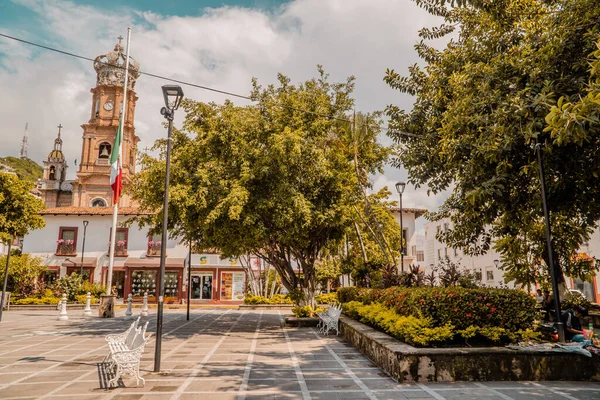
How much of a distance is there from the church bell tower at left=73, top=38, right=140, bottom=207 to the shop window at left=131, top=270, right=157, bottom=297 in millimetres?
12507

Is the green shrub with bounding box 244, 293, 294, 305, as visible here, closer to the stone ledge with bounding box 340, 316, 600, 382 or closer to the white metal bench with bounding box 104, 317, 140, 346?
the white metal bench with bounding box 104, 317, 140, 346

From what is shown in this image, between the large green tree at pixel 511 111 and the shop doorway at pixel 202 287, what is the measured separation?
2509 centimetres

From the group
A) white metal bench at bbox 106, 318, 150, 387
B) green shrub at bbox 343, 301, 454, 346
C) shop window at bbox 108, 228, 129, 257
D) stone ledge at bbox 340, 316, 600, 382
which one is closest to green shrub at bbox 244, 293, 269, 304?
shop window at bbox 108, 228, 129, 257

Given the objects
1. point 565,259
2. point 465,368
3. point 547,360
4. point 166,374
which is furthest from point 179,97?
point 565,259

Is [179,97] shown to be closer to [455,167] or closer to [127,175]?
[455,167]

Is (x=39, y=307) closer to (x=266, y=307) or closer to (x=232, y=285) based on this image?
(x=232, y=285)

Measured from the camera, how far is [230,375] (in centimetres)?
805

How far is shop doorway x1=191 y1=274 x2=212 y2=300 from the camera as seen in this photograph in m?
33.9

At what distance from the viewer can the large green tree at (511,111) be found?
7402 millimetres

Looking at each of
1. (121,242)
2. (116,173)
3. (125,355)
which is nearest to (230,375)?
(125,355)

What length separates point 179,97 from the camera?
9312 mm

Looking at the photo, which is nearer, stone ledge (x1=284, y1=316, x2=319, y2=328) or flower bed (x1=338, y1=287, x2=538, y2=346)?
flower bed (x1=338, y1=287, x2=538, y2=346)

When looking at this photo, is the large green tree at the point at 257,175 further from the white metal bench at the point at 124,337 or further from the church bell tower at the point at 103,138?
the church bell tower at the point at 103,138

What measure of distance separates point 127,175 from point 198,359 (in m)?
40.8
